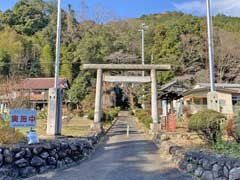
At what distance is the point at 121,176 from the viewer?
5941 mm

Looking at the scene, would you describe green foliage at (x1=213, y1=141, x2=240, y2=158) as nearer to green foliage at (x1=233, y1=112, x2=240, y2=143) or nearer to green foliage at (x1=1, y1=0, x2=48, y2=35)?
green foliage at (x1=233, y1=112, x2=240, y2=143)

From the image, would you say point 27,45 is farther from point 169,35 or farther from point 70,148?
point 70,148

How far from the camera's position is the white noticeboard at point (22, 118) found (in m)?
6.79

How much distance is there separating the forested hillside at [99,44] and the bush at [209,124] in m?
27.1

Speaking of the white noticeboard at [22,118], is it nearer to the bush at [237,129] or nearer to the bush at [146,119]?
the bush at [237,129]

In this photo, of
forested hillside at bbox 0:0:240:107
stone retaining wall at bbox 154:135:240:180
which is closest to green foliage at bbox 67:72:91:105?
forested hillside at bbox 0:0:240:107

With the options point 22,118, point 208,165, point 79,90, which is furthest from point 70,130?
point 79,90

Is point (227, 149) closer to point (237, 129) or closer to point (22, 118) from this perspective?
point (237, 129)

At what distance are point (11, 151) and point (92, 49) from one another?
109 feet

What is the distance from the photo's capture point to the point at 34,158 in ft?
20.6

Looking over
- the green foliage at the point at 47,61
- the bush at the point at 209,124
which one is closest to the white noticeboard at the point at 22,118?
the bush at the point at 209,124

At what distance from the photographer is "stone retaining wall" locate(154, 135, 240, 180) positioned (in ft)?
16.5

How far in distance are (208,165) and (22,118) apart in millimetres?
4570

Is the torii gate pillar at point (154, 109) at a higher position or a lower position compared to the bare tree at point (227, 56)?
lower
